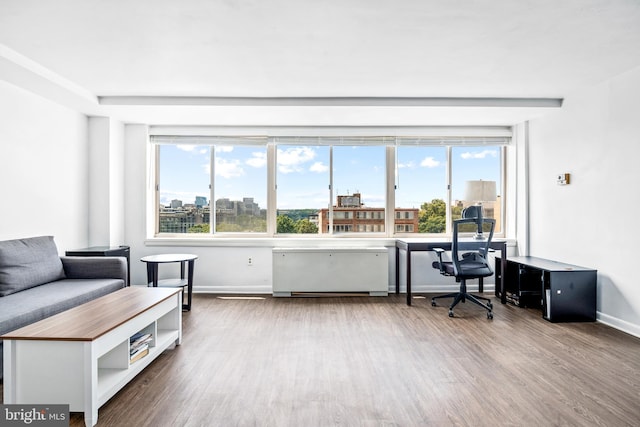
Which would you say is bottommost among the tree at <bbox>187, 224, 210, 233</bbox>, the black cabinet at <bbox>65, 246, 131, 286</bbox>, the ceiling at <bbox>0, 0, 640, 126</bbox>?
the black cabinet at <bbox>65, 246, 131, 286</bbox>

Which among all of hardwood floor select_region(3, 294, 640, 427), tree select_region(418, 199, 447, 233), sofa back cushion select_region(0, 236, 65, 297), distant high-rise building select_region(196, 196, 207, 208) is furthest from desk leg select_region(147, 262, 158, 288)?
tree select_region(418, 199, 447, 233)

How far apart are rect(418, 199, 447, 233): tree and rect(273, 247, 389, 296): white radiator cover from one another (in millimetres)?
1027

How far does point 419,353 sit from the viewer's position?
9.71ft

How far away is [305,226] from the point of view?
5.33 meters

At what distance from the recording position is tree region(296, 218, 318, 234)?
532cm

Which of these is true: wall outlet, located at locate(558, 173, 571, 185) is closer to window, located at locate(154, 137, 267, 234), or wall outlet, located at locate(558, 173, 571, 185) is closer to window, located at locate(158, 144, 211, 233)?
window, located at locate(154, 137, 267, 234)

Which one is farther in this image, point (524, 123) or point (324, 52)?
point (524, 123)

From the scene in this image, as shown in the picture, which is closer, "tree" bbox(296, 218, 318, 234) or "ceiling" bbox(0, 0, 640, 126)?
"ceiling" bbox(0, 0, 640, 126)

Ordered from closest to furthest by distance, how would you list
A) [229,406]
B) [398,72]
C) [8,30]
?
[229,406] < [8,30] < [398,72]

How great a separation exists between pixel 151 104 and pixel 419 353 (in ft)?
12.4

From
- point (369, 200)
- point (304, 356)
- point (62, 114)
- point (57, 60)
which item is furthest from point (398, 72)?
point (62, 114)

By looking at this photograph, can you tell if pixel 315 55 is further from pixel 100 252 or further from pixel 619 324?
pixel 619 324

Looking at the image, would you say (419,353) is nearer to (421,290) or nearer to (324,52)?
(421,290)

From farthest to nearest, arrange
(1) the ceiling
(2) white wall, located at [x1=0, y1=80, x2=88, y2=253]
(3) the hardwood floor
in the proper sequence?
(2) white wall, located at [x1=0, y1=80, x2=88, y2=253]
(1) the ceiling
(3) the hardwood floor
